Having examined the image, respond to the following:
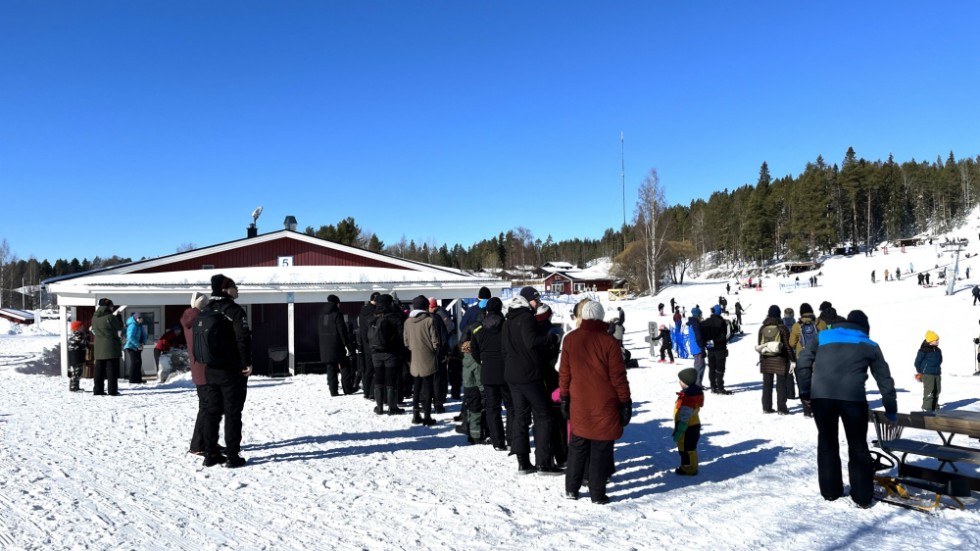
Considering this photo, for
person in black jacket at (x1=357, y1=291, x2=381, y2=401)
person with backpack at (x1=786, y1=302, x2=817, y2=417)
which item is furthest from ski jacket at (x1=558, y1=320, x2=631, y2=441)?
person with backpack at (x1=786, y1=302, x2=817, y2=417)

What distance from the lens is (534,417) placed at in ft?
17.6

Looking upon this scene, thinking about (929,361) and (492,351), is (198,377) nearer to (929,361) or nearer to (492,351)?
(492,351)

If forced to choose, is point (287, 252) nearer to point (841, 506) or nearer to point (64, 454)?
point (64, 454)

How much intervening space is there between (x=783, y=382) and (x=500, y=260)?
108729mm

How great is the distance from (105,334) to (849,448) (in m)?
10.2

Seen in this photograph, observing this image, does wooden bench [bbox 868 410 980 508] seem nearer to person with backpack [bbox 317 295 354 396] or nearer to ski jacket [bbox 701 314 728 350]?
ski jacket [bbox 701 314 728 350]

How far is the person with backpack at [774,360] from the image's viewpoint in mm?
8758

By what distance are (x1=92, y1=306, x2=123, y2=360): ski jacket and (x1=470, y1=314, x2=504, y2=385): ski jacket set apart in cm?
700

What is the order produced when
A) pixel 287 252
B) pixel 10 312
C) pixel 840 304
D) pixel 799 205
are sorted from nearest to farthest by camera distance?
1. pixel 287 252
2. pixel 840 304
3. pixel 10 312
4. pixel 799 205

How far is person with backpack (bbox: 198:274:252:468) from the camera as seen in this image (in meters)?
5.34

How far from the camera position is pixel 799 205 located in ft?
235

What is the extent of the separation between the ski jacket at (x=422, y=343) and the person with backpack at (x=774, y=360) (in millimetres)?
4736

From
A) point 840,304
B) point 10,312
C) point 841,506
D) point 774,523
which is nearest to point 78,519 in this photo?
point 774,523

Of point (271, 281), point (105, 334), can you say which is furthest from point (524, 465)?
point (271, 281)
